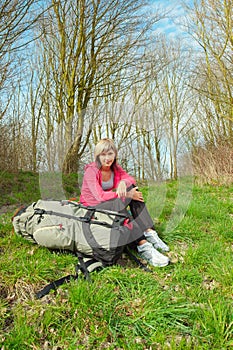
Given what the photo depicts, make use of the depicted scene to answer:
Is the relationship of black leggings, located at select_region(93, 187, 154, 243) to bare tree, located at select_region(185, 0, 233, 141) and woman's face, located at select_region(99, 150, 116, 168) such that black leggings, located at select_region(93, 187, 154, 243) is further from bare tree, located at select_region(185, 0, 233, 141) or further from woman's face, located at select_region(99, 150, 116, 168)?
bare tree, located at select_region(185, 0, 233, 141)

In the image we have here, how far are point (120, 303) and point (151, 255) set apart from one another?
75 centimetres

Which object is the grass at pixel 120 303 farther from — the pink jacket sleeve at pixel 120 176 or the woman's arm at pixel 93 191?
the pink jacket sleeve at pixel 120 176

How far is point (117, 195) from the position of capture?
2.76 m

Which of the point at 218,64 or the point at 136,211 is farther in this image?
the point at 218,64

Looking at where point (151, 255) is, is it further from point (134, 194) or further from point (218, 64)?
point (218, 64)

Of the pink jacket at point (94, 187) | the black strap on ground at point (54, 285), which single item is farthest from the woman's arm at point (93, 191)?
the black strap on ground at point (54, 285)

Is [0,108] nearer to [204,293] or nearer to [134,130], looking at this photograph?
[134,130]

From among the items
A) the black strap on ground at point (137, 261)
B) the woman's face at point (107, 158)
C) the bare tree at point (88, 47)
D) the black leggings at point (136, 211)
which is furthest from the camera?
the bare tree at point (88, 47)

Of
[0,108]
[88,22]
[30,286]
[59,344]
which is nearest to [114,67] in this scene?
[88,22]

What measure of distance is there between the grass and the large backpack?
12cm

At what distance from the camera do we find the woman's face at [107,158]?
289 cm

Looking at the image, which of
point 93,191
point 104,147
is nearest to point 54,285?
point 93,191

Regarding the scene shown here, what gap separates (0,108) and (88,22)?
10.4 ft

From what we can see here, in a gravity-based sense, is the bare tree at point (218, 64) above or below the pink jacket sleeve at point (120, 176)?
above
